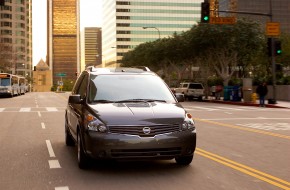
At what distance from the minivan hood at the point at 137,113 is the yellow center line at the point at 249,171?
1474 mm

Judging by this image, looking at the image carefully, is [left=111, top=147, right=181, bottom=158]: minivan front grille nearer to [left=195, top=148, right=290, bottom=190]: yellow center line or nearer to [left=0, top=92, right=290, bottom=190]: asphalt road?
[left=0, top=92, right=290, bottom=190]: asphalt road

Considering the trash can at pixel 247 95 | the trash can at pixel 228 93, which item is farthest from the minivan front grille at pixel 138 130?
the trash can at pixel 228 93

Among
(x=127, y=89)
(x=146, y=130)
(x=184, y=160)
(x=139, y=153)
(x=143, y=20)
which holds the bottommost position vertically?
(x=184, y=160)

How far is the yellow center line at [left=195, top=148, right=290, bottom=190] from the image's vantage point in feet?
21.9

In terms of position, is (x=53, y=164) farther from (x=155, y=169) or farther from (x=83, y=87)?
(x=155, y=169)

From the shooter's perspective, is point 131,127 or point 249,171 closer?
point 131,127

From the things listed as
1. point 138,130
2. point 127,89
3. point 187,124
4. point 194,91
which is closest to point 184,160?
point 187,124

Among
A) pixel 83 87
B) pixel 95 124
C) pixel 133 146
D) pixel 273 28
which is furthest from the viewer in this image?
pixel 273 28

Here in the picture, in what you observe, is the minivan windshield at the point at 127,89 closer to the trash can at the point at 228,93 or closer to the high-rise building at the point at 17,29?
the trash can at the point at 228,93

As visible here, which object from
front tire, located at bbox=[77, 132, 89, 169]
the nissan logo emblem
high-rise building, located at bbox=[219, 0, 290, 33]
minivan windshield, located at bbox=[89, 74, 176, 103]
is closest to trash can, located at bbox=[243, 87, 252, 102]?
minivan windshield, located at bbox=[89, 74, 176, 103]

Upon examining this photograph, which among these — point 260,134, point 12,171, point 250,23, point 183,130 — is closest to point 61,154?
point 12,171

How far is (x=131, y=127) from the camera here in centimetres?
693

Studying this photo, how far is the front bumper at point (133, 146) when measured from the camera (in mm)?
6844

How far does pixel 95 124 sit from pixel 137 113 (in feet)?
2.27
